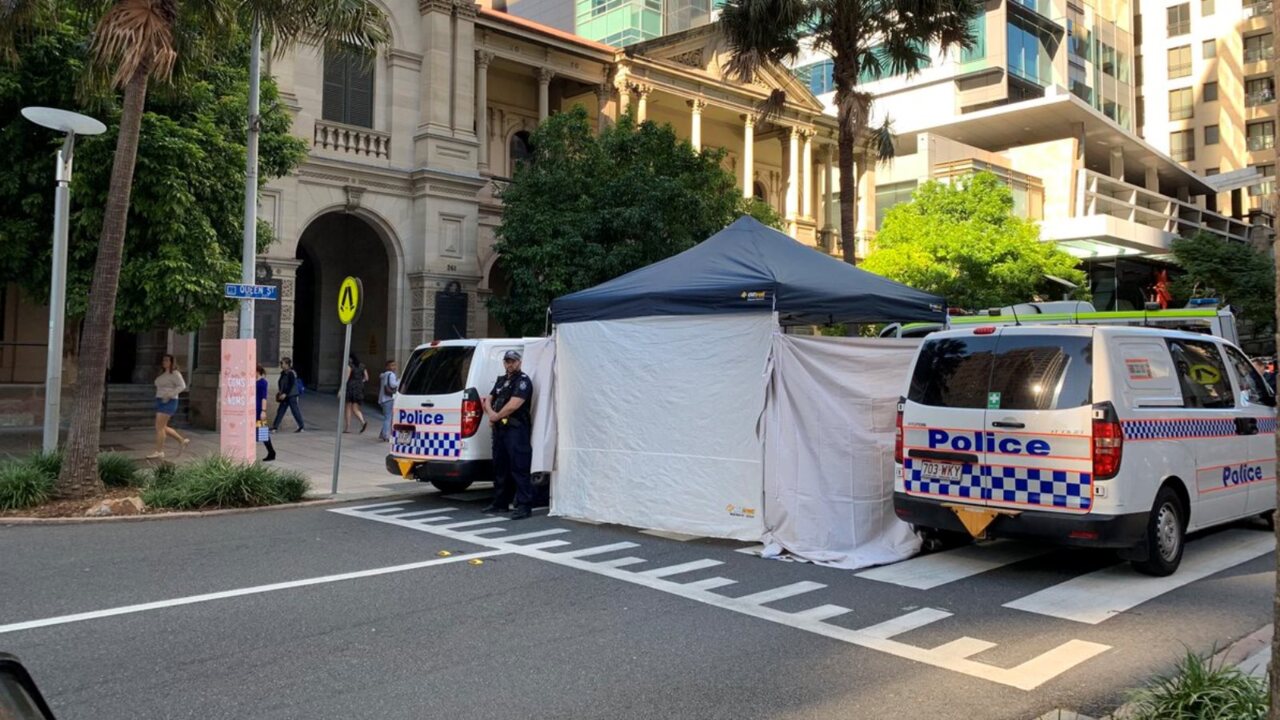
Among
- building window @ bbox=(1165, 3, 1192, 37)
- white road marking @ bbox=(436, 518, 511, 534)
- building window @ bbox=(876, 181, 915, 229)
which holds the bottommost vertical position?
white road marking @ bbox=(436, 518, 511, 534)

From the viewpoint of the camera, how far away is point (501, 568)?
24.3ft

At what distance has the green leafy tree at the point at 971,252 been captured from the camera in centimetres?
2762

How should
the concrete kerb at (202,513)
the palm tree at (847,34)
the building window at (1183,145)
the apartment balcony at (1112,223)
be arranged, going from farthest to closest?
the building window at (1183,145) < the apartment balcony at (1112,223) < the palm tree at (847,34) < the concrete kerb at (202,513)

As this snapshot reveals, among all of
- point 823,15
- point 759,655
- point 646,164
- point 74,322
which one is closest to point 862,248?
point 646,164

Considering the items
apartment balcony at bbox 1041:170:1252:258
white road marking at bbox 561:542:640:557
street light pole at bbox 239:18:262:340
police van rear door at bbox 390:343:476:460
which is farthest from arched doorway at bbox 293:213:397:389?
A: apartment balcony at bbox 1041:170:1252:258

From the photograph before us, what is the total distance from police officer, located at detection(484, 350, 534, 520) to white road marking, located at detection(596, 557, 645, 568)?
2.40 m

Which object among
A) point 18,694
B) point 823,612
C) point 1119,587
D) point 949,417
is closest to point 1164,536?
point 1119,587

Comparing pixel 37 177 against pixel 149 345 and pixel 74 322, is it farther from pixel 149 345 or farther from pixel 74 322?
pixel 149 345

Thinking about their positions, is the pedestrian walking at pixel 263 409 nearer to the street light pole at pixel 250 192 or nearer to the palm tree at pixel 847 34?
the street light pole at pixel 250 192

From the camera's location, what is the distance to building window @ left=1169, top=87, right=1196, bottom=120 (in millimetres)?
68375

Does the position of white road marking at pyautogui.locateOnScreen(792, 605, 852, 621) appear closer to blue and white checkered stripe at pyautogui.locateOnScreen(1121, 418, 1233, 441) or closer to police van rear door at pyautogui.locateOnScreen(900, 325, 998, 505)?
police van rear door at pyautogui.locateOnScreen(900, 325, 998, 505)

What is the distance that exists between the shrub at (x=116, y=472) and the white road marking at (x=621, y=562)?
23.2 ft

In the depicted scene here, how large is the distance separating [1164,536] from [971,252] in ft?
71.0

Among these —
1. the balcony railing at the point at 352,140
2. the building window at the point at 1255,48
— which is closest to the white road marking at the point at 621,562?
the balcony railing at the point at 352,140
